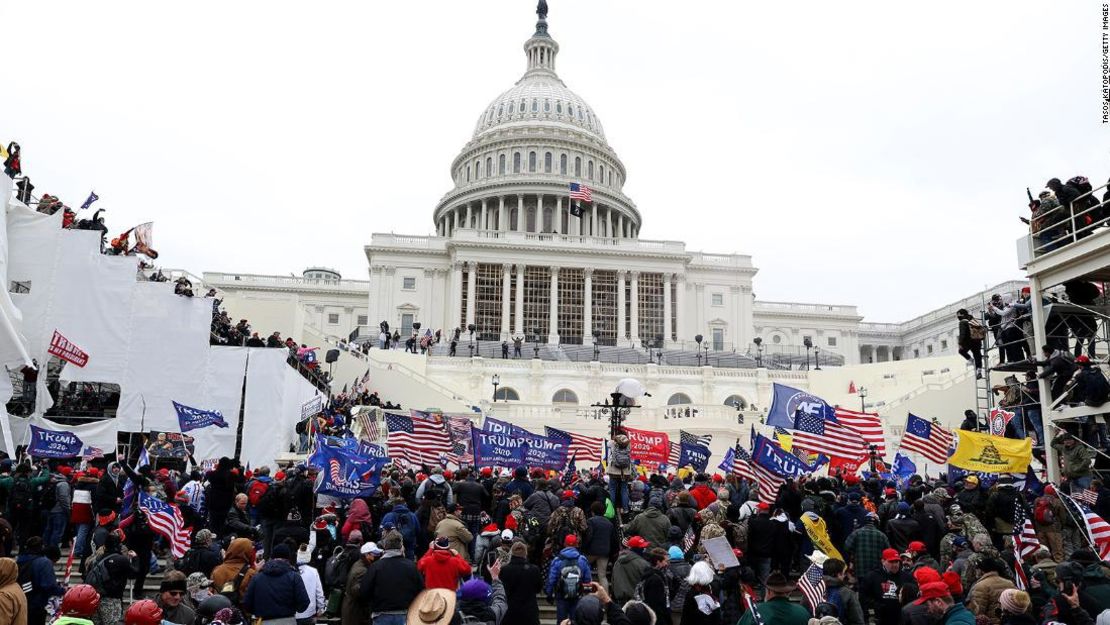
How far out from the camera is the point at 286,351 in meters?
29.8

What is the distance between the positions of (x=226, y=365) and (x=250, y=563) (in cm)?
2028

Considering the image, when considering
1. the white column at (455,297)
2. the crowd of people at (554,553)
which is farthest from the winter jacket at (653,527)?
the white column at (455,297)

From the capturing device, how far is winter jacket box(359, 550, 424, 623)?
9.20 metres

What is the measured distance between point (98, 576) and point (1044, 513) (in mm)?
12232

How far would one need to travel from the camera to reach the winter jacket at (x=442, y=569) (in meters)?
9.37

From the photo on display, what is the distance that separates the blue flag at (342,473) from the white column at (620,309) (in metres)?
61.4

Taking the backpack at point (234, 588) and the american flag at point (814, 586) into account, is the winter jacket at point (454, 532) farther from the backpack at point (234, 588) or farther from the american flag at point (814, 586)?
the american flag at point (814, 586)

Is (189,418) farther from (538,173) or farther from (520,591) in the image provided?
(538,173)

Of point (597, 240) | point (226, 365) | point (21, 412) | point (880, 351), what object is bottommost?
point (21, 412)

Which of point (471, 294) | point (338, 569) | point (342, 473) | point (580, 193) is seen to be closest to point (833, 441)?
point (342, 473)

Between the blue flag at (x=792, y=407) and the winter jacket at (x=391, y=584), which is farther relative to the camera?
the blue flag at (x=792, y=407)

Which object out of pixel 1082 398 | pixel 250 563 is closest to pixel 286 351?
pixel 250 563

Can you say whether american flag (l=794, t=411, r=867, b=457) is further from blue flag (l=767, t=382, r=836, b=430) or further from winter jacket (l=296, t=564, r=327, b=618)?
winter jacket (l=296, t=564, r=327, b=618)

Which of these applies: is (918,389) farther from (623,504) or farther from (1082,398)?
(623,504)
